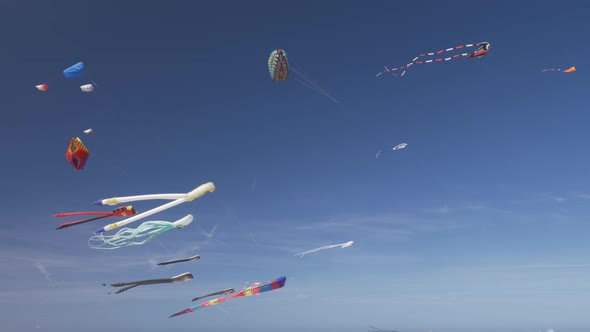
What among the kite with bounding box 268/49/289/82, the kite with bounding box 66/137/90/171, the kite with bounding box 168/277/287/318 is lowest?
the kite with bounding box 168/277/287/318

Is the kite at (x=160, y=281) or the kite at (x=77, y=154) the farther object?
the kite at (x=77, y=154)

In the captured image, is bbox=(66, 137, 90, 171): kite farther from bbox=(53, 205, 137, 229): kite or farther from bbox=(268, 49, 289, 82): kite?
bbox=(268, 49, 289, 82): kite

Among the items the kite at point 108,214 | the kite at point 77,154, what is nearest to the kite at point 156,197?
the kite at point 108,214

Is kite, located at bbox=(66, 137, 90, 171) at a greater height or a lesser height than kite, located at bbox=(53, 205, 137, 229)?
greater

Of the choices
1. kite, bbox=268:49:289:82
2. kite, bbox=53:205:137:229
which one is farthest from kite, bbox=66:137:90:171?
kite, bbox=268:49:289:82

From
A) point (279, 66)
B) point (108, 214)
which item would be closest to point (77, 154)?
point (108, 214)

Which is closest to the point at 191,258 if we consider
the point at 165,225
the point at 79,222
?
the point at 165,225

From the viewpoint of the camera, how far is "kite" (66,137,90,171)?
50.7 meters

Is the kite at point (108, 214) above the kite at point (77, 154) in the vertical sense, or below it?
below

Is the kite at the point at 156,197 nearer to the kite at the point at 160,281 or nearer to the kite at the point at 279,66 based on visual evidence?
the kite at the point at 160,281

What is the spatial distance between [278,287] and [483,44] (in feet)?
127

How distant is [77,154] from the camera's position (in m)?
51.4

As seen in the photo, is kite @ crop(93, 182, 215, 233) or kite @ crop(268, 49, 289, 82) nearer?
kite @ crop(93, 182, 215, 233)

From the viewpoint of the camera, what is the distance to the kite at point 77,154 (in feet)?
166
